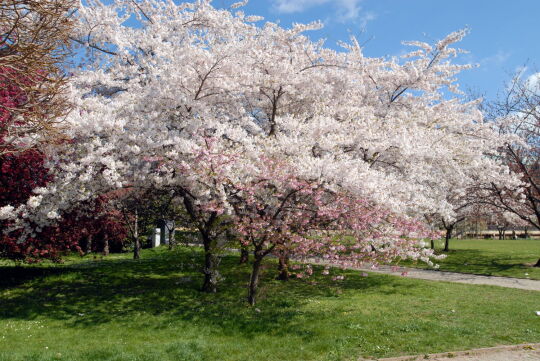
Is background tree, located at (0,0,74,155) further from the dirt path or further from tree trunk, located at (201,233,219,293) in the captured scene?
the dirt path

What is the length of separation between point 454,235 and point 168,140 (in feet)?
161

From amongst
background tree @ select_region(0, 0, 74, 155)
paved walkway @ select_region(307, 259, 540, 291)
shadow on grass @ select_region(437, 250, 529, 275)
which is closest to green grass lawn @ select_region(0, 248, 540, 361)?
paved walkway @ select_region(307, 259, 540, 291)

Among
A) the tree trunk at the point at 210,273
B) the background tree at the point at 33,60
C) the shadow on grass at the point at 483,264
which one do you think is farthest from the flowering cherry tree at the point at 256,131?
the shadow on grass at the point at 483,264

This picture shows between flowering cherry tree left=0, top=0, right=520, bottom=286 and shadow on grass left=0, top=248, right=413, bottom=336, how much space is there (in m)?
1.42

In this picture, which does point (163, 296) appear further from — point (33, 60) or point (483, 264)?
point (483, 264)

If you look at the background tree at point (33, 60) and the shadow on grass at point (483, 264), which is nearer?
the background tree at point (33, 60)

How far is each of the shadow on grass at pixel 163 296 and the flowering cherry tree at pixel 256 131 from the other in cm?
142

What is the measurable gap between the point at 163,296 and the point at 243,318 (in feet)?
10.5

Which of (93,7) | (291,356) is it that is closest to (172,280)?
(291,356)

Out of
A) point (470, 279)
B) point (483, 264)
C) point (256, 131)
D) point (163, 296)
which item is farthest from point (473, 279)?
point (163, 296)

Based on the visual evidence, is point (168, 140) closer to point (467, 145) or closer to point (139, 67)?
point (139, 67)

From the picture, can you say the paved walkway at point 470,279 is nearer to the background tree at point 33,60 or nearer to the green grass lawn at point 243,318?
the green grass lawn at point 243,318

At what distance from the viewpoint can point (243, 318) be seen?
8633mm

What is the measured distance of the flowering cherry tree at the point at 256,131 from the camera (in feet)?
30.0
